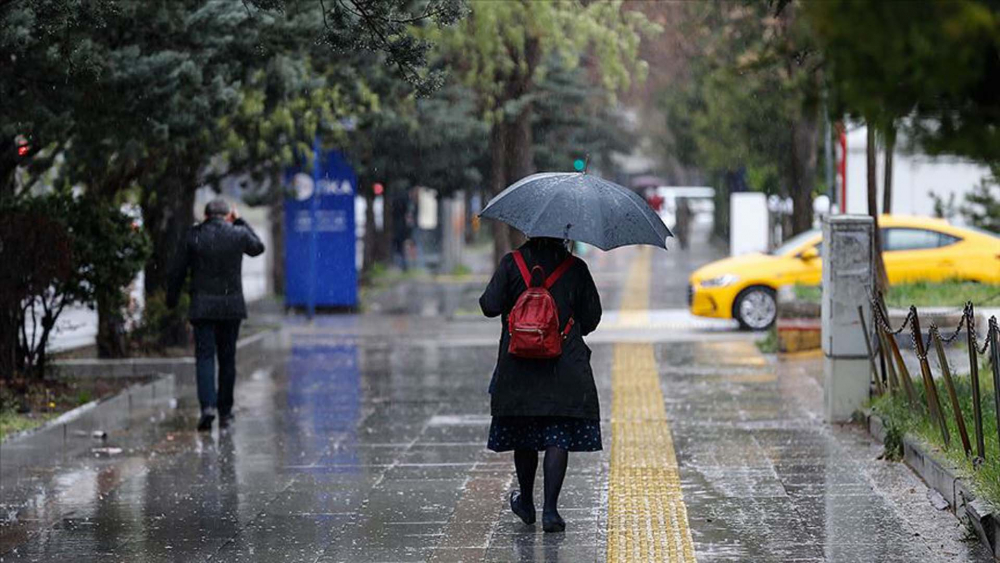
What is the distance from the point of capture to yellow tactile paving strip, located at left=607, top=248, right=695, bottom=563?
739cm

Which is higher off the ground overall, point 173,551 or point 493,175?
point 493,175

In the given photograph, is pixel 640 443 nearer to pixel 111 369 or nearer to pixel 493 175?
pixel 111 369

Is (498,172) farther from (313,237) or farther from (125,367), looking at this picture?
(125,367)

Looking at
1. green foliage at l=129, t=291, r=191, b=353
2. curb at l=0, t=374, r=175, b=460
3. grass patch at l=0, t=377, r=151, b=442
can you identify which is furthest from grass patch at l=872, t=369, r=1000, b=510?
green foliage at l=129, t=291, r=191, b=353

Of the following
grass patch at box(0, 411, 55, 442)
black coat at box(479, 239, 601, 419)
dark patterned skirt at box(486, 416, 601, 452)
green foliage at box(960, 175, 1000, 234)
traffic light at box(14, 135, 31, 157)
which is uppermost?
traffic light at box(14, 135, 31, 157)

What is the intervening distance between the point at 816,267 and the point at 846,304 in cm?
956

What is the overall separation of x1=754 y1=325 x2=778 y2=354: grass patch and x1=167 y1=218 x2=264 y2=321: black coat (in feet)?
21.9

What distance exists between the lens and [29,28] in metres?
9.30

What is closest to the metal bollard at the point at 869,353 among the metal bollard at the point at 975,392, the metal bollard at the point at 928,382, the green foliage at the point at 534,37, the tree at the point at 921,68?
the metal bollard at the point at 928,382

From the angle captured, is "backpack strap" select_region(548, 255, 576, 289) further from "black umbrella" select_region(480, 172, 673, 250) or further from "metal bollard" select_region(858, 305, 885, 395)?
"metal bollard" select_region(858, 305, 885, 395)

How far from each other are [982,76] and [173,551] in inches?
206

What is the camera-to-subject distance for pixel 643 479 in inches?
363

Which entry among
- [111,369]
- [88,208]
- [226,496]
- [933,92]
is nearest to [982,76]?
[933,92]

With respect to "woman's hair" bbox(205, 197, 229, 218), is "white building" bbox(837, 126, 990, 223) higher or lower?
higher
